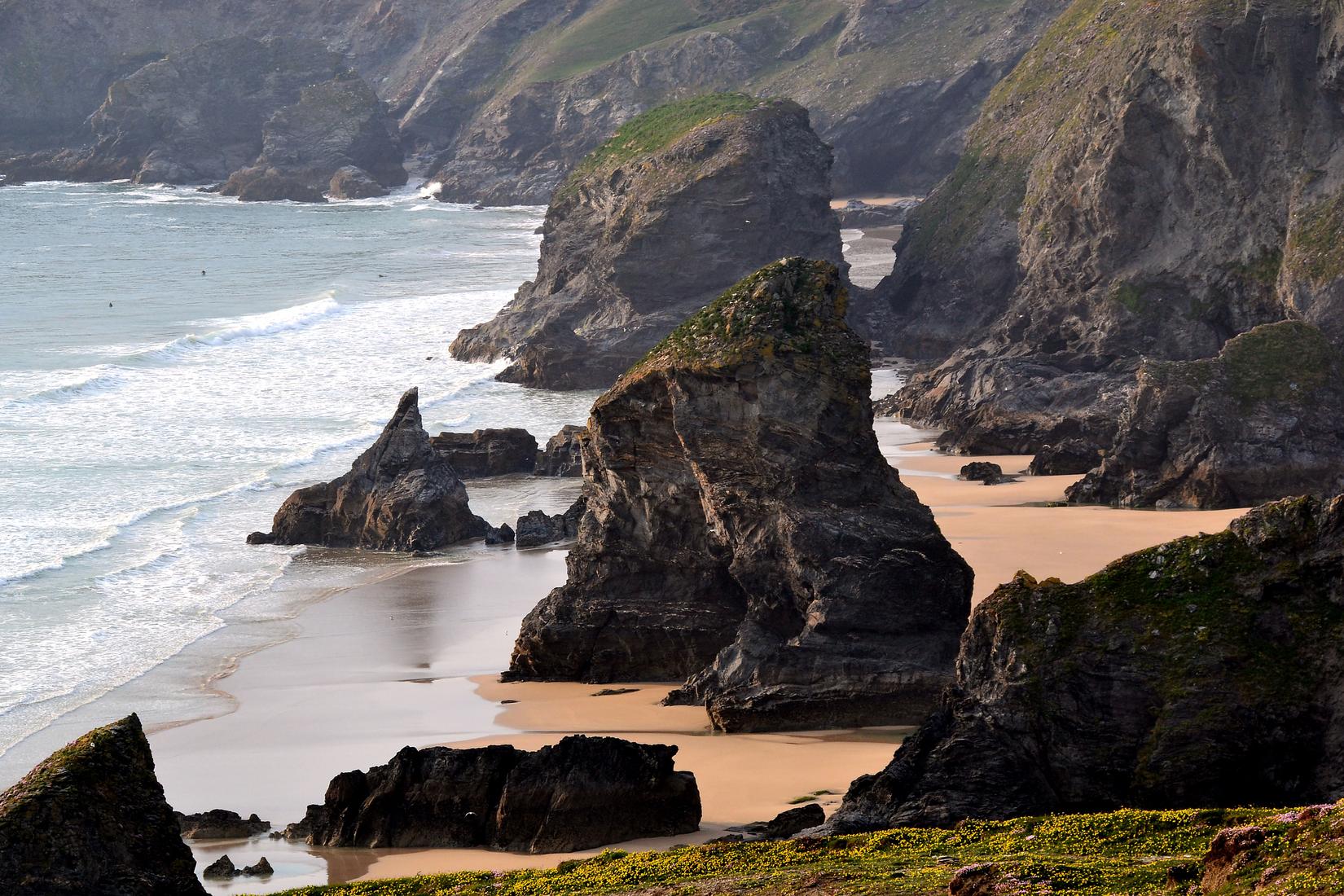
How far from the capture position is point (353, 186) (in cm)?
12731

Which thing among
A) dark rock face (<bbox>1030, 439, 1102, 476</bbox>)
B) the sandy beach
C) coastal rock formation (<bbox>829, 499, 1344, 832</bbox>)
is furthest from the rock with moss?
coastal rock formation (<bbox>829, 499, 1344, 832</bbox>)

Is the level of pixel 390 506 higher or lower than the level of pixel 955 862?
higher

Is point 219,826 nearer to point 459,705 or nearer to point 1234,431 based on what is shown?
point 459,705

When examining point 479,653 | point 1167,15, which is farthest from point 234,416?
point 1167,15

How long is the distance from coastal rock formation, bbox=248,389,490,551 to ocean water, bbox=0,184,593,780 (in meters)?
0.85

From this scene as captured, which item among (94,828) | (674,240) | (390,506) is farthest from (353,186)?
(94,828)

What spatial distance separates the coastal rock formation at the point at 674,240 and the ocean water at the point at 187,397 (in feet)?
9.45

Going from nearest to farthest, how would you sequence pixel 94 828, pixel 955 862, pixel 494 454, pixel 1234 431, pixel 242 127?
pixel 955 862
pixel 94 828
pixel 1234 431
pixel 494 454
pixel 242 127

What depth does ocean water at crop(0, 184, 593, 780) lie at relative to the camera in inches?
1241

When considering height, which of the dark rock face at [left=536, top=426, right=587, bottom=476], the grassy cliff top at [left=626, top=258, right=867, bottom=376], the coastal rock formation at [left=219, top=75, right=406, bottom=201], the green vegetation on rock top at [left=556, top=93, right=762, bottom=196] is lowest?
the dark rock face at [left=536, top=426, right=587, bottom=476]

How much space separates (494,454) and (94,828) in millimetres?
29212

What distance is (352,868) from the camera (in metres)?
18.0

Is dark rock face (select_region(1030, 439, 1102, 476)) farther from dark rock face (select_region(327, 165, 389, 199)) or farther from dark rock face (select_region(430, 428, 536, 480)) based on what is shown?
dark rock face (select_region(327, 165, 389, 199))

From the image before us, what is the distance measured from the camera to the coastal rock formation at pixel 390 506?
36281 millimetres
